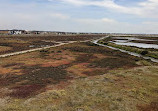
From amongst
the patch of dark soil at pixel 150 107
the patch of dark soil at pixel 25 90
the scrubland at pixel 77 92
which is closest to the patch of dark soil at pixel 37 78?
the scrubland at pixel 77 92

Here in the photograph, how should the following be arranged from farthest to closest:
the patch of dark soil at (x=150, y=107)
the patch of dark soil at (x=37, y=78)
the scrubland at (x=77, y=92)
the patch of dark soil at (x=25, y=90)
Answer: the patch of dark soil at (x=37, y=78), the patch of dark soil at (x=25, y=90), the scrubland at (x=77, y=92), the patch of dark soil at (x=150, y=107)

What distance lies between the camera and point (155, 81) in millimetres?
19922

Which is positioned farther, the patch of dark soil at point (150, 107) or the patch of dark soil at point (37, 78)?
the patch of dark soil at point (37, 78)

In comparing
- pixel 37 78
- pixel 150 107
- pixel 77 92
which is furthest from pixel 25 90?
pixel 150 107

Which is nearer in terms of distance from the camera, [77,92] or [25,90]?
[77,92]

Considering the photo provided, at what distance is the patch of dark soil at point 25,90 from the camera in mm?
15603

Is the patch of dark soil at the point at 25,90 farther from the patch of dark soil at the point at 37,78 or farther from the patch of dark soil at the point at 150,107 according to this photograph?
the patch of dark soil at the point at 150,107

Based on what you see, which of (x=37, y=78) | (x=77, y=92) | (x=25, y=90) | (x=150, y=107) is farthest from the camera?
(x=37, y=78)

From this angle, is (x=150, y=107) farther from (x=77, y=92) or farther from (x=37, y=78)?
(x=37, y=78)

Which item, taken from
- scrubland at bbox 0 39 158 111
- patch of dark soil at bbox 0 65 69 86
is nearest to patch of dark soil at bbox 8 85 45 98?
scrubland at bbox 0 39 158 111

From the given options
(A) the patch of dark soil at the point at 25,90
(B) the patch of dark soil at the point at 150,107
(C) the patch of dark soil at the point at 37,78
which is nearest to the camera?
(B) the patch of dark soil at the point at 150,107

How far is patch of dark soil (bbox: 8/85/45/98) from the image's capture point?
51.2ft

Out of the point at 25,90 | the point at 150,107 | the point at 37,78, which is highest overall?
the point at 37,78

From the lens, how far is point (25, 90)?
16.9 metres
